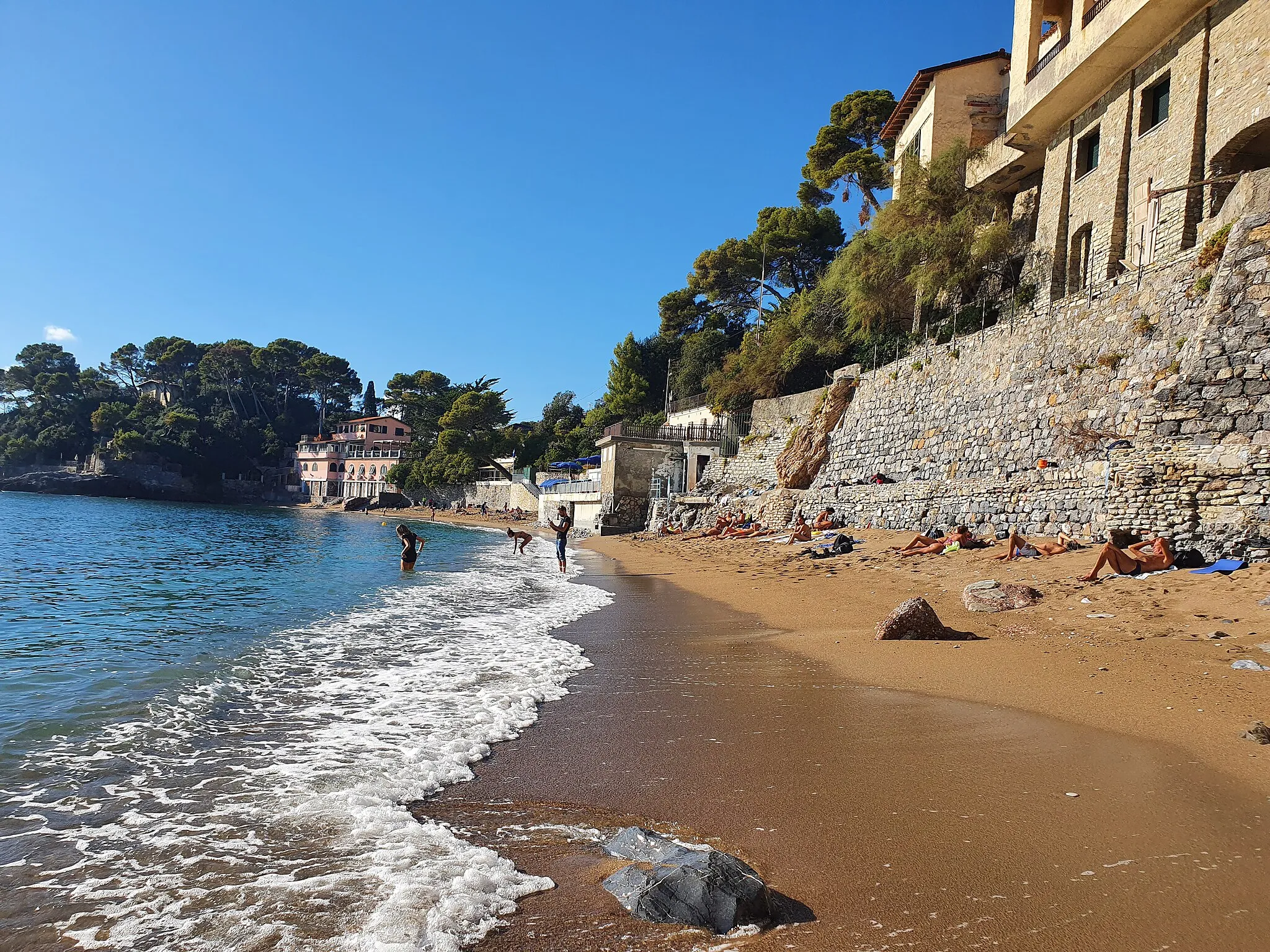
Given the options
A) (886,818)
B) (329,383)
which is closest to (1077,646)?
(886,818)

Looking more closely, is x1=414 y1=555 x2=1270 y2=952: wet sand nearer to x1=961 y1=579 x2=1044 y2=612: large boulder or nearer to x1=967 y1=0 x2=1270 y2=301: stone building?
x1=961 y1=579 x2=1044 y2=612: large boulder

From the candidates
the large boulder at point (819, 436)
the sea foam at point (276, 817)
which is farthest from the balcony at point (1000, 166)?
the sea foam at point (276, 817)

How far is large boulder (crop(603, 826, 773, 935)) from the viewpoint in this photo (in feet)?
9.40

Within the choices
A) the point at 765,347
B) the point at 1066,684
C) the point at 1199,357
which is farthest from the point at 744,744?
the point at 765,347

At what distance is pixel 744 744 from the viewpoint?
510 cm

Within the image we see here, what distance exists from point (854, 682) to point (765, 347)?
102 ft

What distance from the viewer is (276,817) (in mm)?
3992

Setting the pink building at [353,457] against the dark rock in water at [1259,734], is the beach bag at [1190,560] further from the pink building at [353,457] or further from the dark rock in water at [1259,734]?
the pink building at [353,457]

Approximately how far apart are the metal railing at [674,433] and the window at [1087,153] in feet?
68.5

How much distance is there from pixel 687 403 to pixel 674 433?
14.7ft

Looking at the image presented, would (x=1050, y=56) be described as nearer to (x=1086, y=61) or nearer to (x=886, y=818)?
(x=1086, y=61)

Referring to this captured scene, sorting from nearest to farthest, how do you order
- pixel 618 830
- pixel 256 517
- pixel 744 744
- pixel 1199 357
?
pixel 618 830 → pixel 744 744 → pixel 1199 357 → pixel 256 517

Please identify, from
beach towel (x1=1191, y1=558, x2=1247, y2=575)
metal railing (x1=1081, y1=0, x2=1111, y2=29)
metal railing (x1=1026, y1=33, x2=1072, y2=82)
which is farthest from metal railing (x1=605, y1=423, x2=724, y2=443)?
beach towel (x1=1191, y1=558, x2=1247, y2=575)

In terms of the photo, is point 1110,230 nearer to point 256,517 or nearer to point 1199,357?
point 1199,357
